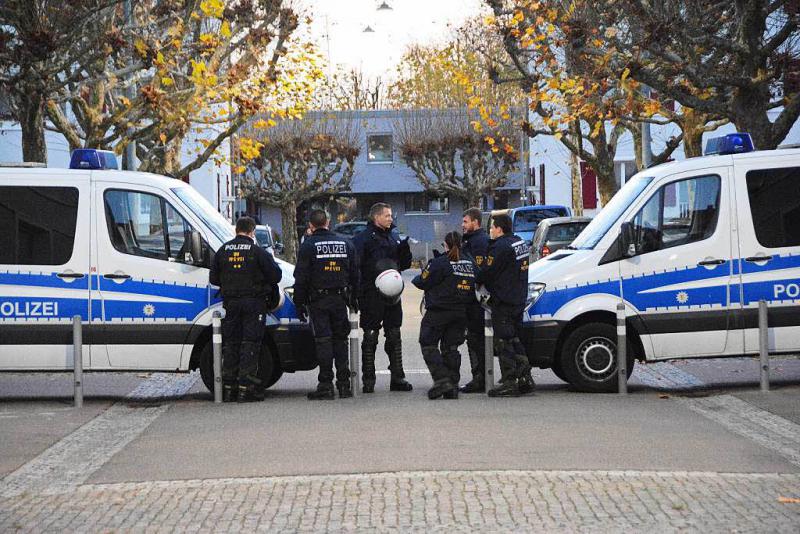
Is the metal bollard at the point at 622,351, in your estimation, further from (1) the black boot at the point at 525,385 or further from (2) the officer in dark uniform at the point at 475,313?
(2) the officer in dark uniform at the point at 475,313

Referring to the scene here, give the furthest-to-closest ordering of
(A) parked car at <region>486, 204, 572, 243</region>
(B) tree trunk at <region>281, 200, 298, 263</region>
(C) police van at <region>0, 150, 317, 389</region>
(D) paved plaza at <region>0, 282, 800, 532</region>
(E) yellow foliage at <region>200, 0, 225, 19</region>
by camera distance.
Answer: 1. (B) tree trunk at <region>281, 200, 298, 263</region>
2. (A) parked car at <region>486, 204, 572, 243</region>
3. (E) yellow foliage at <region>200, 0, 225, 19</region>
4. (C) police van at <region>0, 150, 317, 389</region>
5. (D) paved plaza at <region>0, 282, 800, 532</region>

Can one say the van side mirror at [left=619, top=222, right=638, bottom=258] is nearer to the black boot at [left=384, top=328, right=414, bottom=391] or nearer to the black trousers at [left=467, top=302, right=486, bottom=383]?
the black trousers at [left=467, top=302, right=486, bottom=383]

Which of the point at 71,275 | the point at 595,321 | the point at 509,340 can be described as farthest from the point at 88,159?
the point at 595,321

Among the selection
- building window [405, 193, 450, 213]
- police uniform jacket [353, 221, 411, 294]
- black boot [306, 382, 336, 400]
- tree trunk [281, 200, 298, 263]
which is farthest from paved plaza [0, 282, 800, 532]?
building window [405, 193, 450, 213]

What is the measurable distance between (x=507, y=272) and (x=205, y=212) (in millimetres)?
3003

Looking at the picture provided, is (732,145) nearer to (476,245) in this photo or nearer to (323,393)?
(476,245)

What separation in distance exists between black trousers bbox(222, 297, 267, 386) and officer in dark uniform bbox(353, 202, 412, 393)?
1.03m

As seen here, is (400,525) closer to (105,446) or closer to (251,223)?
(105,446)

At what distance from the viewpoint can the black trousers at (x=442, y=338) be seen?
1230 centimetres

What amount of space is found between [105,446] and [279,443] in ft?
4.58

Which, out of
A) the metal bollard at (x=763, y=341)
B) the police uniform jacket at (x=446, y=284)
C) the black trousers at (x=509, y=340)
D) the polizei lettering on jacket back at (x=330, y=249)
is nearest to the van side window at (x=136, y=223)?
the polizei lettering on jacket back at (x=330, y=249)

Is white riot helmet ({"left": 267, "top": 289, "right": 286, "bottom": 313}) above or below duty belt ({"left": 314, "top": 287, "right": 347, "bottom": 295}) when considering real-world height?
below

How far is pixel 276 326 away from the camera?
41.9 ft

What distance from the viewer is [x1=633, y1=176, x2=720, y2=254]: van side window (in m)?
12.7
